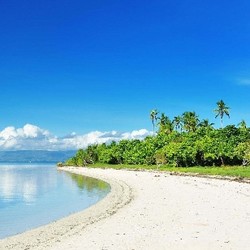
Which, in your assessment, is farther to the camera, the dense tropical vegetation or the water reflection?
the dense tropical vegetation

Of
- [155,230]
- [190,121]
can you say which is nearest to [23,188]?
[155,230]

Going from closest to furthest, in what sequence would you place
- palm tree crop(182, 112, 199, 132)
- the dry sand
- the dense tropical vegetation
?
the dry sand → the dense tropical vegetation → palm tree crop(182, 112, 199, 132)

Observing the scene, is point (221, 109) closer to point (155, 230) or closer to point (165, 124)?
point (165, 124)

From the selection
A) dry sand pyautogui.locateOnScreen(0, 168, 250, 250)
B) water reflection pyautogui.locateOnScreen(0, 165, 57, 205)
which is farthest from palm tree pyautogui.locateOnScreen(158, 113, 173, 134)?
dry sand pyautogui.locateOnScreen(0, 168, 250, 250)

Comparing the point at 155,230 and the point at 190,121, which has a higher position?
the point at 190,121

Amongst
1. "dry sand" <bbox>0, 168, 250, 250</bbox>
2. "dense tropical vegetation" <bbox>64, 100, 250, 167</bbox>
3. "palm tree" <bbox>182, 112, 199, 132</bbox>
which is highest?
"palm tree" <bbox>182, 112, 199, 132</bbox>

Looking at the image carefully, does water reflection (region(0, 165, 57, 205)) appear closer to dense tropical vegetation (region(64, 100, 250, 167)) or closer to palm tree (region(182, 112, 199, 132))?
dense tropical vegetation (region(64, 100, 250, 167))

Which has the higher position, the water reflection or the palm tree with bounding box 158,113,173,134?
the palm tree with bounding box 158,113,173,134

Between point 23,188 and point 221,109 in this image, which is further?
point 221,109

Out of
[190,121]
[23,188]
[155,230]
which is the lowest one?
[155,230]

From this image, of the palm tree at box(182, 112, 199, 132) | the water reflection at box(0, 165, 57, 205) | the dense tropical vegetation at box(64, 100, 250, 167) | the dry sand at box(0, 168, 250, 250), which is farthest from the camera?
the palm tree at box(182, 112, 199, 132)

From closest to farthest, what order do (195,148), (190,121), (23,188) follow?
(23,188), (195,148), (190,121)

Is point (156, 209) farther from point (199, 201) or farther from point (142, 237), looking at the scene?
point (142, 237)

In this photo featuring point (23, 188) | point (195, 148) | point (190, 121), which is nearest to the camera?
point (23, 188)
